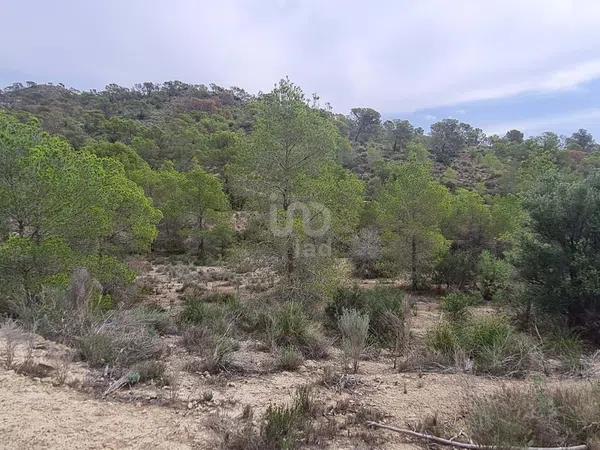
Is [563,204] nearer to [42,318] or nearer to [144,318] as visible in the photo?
[144,318]

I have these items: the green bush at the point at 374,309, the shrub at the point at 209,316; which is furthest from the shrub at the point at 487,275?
the shrub at the point at 209,316

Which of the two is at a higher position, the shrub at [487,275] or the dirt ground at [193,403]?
the dirt ground at [193,403]

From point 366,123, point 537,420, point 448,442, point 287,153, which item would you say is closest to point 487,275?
point 287,153

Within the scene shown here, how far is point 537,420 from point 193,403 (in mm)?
3425

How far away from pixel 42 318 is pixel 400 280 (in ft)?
62.8

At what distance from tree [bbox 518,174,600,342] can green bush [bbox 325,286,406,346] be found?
11.4ft

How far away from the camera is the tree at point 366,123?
7756 cm

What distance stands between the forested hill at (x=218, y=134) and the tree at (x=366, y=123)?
182 mm

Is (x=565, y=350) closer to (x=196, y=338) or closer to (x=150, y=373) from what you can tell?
(x=196, y=338)

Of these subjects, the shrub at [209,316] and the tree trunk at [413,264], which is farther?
the tree trunk at [413,264]

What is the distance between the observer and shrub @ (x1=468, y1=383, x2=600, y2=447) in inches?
147

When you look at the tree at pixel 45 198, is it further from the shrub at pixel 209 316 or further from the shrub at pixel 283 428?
the shrub at pixel 283 428

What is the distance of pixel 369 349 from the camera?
25.7 feet

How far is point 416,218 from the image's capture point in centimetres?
2114
